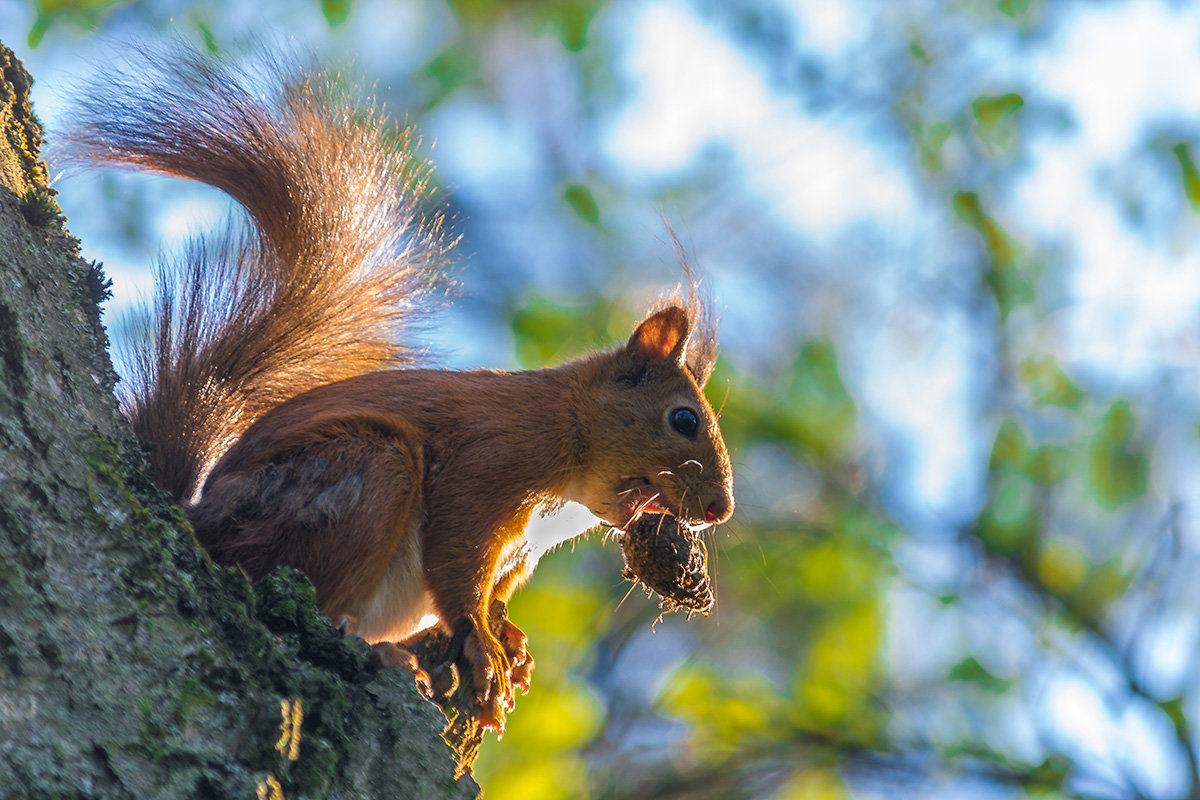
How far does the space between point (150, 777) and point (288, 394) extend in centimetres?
156

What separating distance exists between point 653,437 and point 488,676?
1.03m

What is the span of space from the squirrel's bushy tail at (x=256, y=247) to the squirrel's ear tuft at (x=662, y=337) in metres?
0.76

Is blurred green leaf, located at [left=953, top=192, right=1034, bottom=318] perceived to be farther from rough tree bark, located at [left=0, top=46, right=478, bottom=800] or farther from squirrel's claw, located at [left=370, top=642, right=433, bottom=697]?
rough tree bark, located at [left=0, top=46, right=478, bottom=800]

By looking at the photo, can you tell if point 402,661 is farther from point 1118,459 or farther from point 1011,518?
point 1118,459

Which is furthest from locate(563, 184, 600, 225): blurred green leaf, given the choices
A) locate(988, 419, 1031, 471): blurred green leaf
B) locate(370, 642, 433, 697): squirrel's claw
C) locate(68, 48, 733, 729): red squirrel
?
locate(370, 642, 433, 697): squirrel's claw

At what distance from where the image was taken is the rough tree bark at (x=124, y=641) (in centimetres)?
122

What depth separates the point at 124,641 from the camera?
1327 millimetres

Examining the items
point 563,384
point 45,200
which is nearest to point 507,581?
point 563,384

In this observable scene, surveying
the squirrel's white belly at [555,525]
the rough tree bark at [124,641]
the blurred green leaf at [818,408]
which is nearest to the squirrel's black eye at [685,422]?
the squirrel's white belly at [555,525]

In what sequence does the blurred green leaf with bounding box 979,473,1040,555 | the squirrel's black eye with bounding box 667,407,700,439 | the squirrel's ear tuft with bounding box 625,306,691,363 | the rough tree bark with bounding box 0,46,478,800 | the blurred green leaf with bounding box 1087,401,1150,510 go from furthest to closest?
the blurred green leaf with bounding box 979,473,1040,555, the blurred green leaf with bounding box 1087,401,1150,510, the squirrel's ear tuft with bounding box 625,306,691,363, the squirrel's black eye with bounding box 667,407,700,439, the rough tree bark with bounding box 0,46,478,800

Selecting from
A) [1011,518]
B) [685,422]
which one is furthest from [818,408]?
[685,422]

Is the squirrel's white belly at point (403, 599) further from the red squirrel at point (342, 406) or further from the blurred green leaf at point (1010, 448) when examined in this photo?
the blurred green leaf at point (1010, 448)

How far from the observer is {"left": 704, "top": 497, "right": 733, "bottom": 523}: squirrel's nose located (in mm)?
2924

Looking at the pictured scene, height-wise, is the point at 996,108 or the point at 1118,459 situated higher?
the point at 996,108
